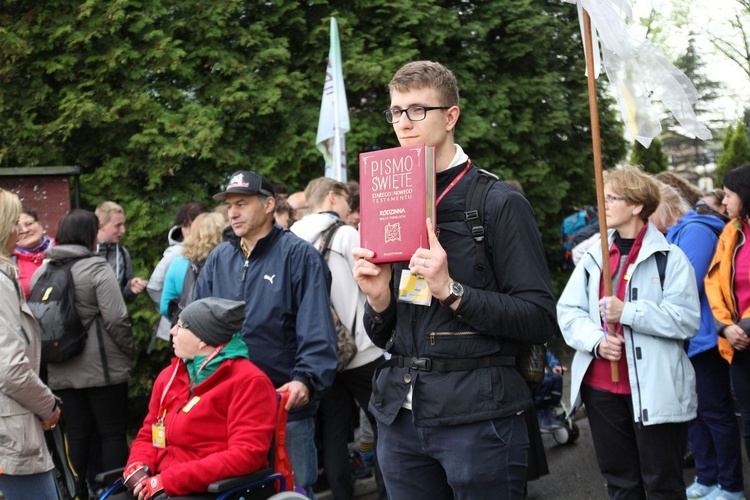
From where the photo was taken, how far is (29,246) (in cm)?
629

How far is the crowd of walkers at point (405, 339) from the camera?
2715 millimetres

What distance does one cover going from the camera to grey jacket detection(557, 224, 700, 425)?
415cm

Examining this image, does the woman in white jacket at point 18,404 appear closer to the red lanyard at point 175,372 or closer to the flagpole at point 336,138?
the red lanyard at point 175,372

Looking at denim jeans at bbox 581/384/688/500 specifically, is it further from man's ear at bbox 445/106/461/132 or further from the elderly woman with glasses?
the elderly woman with glasses

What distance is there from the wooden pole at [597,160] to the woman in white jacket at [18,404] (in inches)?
110

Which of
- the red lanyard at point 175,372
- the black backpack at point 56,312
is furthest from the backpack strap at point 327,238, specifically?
the black backpack at point 56,312

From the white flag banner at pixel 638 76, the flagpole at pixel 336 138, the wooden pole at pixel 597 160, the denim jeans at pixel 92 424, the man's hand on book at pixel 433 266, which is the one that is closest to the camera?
the man's hand on book at pixel 433 266

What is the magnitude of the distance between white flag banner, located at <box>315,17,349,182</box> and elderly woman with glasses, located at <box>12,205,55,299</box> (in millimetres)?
2687

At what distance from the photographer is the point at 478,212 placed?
2730mm

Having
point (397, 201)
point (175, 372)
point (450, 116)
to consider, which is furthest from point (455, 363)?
point (175, 372)

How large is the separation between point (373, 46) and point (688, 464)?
5.63 meters

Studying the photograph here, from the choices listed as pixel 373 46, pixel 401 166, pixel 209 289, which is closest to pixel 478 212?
pixel 401 166

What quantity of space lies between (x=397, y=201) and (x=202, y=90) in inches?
255

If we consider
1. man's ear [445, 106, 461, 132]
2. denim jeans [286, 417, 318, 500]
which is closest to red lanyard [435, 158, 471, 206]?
man's ear [445, 106, 461, 132]
